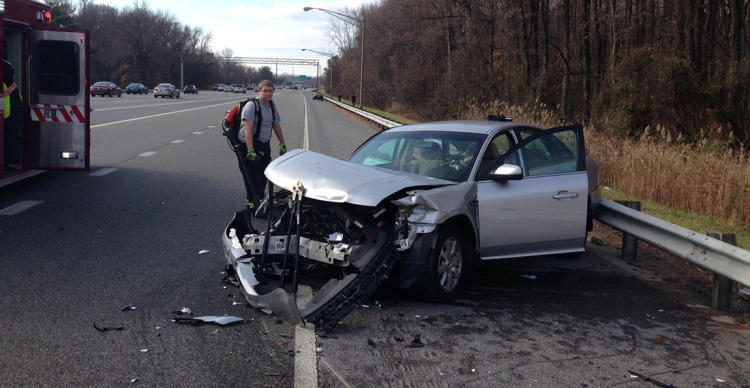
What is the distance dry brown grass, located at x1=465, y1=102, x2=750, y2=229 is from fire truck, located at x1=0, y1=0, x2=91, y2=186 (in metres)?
9.45

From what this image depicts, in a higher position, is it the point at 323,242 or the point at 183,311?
the point at 323,242

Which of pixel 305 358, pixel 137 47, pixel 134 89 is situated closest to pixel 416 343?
pixel 305 358

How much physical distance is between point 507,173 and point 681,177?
7.22 meters

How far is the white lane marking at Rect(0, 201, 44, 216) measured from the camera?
9.45m

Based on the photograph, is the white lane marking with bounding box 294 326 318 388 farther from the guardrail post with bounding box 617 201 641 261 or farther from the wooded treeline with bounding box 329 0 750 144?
the wooded treeline with bounding box 329 0 750 144

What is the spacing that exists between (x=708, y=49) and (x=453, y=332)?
1896 centimetres

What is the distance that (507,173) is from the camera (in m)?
6.40

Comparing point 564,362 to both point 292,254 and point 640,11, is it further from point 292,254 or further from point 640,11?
point 640,11

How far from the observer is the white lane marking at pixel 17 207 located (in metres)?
9.45

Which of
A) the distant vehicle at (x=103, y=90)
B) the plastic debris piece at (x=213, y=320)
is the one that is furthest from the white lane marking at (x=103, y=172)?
the distant vehicle at (x=103, y=90)

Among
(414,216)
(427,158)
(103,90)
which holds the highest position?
(103,90)

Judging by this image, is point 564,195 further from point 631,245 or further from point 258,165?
point 258,165

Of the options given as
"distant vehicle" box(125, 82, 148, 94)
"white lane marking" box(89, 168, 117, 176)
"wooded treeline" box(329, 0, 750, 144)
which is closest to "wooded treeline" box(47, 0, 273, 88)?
"distant vehicle" box(125, 82, 148, 94)

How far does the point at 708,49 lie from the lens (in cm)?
2131
